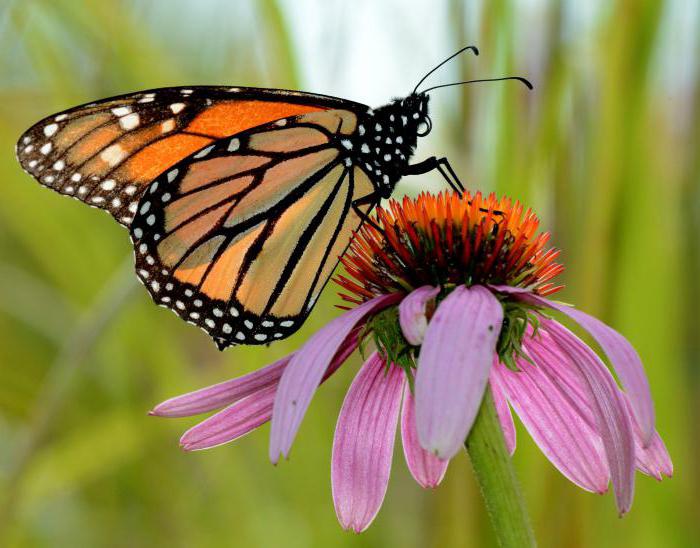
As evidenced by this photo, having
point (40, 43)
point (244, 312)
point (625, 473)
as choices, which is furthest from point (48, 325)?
point (625, 473)

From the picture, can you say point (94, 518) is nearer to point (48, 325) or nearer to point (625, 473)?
point (48, 325)

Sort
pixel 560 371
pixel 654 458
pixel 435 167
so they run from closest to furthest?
pixel 654 458
pixel 560 371
pixel 435 167

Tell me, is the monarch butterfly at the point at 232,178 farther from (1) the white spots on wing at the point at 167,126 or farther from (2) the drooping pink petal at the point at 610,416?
(2) the drooping pink petal at the point at 610,416

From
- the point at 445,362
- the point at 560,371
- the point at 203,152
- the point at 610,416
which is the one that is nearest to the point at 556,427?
the point at 560,371

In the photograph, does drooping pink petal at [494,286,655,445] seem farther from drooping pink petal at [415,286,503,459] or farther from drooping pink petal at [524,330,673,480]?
drooping pink petal at [524,330,673,480]

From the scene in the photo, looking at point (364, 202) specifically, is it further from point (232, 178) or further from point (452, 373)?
point (452, 373)

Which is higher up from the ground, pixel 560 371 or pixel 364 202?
pixel 364 202

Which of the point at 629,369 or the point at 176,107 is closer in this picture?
the point at 629,369

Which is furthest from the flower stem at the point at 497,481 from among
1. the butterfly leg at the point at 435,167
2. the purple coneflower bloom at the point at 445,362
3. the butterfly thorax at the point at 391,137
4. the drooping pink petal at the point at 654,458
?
the butterfly thorax at the point at 391,137
